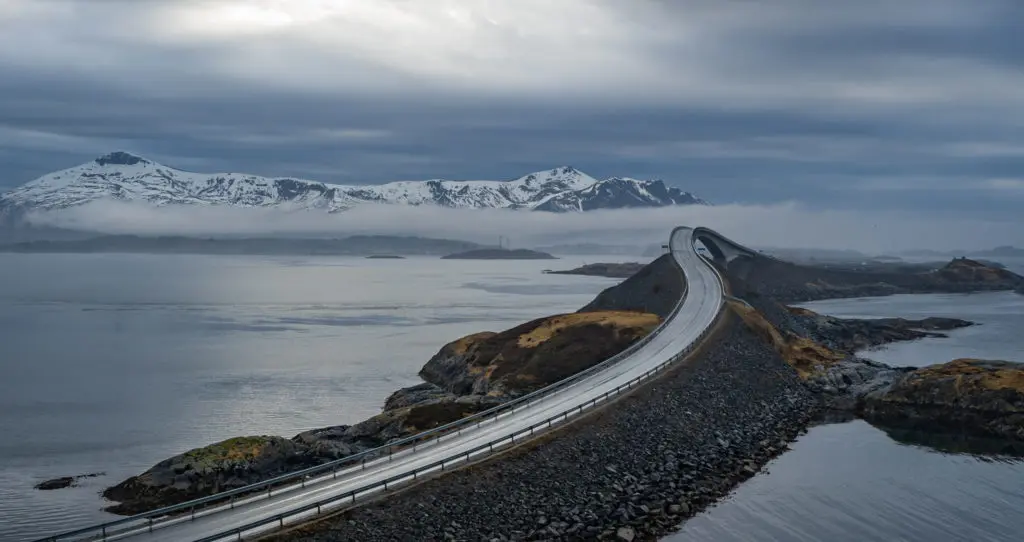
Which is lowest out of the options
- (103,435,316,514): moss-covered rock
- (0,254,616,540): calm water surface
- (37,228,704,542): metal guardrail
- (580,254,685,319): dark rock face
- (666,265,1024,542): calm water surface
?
(0,254,616,540): calm water surface

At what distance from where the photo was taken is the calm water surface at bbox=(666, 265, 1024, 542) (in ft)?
145

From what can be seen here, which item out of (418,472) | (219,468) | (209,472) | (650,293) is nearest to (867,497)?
(418,472)

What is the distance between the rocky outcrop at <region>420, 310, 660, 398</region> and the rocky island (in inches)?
8.6

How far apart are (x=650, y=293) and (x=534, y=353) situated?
40.0m

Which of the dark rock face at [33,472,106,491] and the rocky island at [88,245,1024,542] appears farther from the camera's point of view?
the dark rock face at [33,472,106,491]

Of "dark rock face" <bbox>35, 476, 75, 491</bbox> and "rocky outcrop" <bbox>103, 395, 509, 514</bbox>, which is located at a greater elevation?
"rocky outcrop" <bbox>103, 395, 509, 514</bbox>

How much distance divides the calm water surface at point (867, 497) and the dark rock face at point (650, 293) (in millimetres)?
42732

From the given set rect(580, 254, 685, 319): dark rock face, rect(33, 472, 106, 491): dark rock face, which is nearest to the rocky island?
rect(33, 472, 106, 491): dark rock face

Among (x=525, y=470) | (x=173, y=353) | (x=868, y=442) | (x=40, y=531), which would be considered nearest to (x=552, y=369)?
(x=868, y=442)

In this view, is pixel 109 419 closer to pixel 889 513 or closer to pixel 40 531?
pixel 40 531

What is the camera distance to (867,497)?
50.4m

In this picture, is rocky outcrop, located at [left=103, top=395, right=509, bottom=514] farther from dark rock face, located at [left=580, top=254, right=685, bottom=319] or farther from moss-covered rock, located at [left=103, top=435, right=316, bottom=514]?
dark rock face, located at [left=580, top=254, right=685, bottom=319]

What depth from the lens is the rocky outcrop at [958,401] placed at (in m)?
67.2

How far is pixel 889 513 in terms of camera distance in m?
47.7
